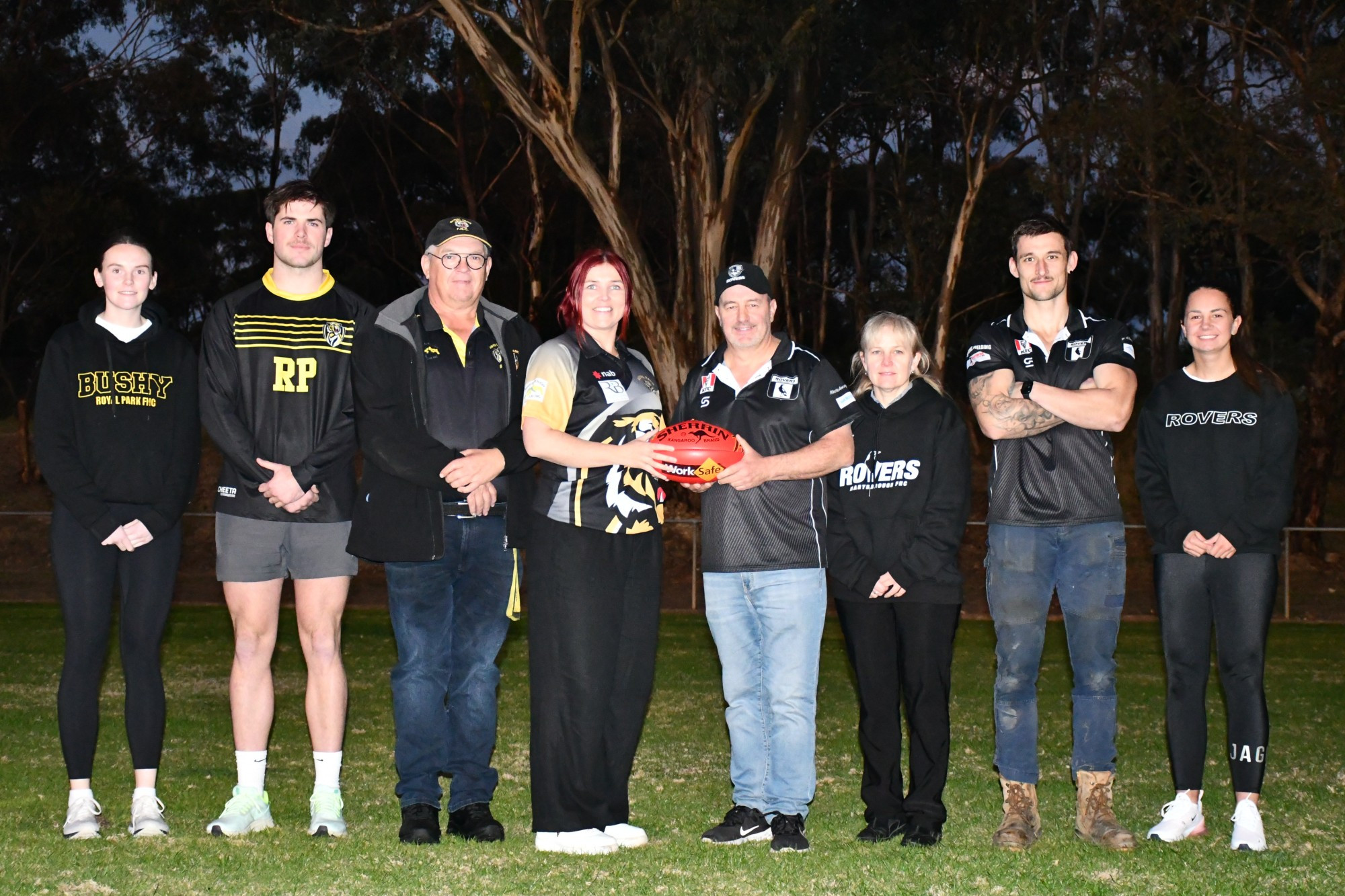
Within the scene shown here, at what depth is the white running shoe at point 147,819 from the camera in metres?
5.19

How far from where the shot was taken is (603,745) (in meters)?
5.21

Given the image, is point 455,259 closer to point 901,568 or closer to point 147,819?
point 901,568

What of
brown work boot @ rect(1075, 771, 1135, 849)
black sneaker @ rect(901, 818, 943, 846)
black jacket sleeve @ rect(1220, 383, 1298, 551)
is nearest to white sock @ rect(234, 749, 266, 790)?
black sneaker @ rect(901, 818, 943, 846)

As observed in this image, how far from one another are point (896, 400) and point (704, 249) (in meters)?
16.3

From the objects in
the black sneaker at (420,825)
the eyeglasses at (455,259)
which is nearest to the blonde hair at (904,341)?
the eyeglasses at (455,259)

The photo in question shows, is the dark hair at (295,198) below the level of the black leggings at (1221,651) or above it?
above

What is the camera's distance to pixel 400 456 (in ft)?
16.8

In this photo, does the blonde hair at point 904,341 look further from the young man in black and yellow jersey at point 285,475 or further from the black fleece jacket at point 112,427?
the black fleece jacket at point 112,427

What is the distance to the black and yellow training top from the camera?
5297 millimetres

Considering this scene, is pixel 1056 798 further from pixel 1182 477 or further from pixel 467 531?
pixel 467 531

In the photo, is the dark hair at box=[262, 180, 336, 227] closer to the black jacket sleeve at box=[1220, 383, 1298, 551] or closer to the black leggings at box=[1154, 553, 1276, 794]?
the black leggings at box=[1154, 553, 1276, 794]

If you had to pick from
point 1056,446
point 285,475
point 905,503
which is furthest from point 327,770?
point 1056,446

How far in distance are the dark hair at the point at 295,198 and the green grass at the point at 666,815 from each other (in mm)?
2425

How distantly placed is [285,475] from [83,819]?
156 cm
